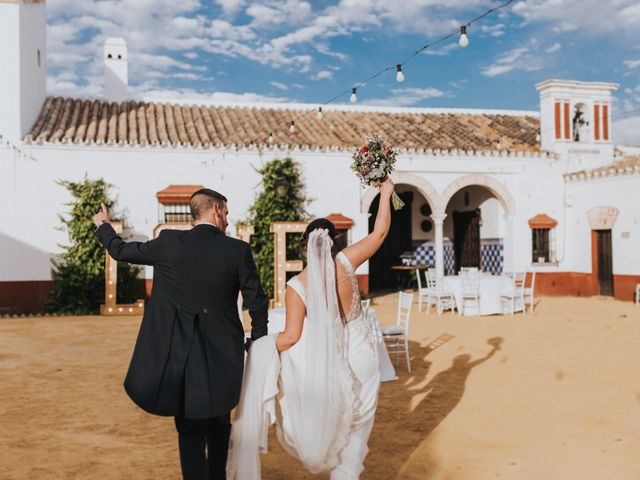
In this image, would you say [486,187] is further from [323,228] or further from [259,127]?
[323,228]

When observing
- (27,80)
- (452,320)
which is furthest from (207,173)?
(452,320)

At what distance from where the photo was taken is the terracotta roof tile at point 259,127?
14.3m

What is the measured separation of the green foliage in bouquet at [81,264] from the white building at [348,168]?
0.28 m

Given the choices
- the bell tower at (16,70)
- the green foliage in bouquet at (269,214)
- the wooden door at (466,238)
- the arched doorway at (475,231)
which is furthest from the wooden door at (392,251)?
the bell tower at (16,70)

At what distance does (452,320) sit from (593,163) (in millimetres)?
7743

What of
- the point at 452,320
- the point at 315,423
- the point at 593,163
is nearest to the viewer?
the point at 315,423

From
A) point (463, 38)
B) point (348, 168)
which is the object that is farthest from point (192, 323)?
point (348, 168)

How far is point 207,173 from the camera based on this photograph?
14.2 m

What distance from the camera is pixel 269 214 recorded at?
14.2m

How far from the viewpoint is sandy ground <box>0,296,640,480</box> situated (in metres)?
4.14

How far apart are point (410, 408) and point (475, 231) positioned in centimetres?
1297

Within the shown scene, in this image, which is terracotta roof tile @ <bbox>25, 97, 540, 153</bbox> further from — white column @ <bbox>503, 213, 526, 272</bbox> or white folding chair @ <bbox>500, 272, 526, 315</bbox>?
white folding chair @ <bbox>500, 272, 526, 315</bbox>

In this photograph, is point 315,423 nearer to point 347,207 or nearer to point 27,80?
point 347,207

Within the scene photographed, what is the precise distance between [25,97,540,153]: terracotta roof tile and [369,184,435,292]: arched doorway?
2.24m
